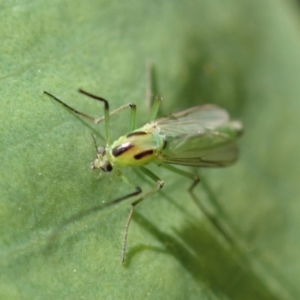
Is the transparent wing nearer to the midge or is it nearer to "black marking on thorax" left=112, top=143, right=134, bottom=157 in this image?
the midge

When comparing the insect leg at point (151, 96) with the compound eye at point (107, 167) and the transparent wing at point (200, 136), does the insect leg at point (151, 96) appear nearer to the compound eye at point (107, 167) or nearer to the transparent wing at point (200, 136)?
the transparent wing at point (200, 136)

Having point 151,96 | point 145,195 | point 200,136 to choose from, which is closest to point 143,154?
point 145,195

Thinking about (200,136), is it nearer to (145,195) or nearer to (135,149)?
(135,149)

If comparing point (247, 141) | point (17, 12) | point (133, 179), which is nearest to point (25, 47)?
point (17, 12)

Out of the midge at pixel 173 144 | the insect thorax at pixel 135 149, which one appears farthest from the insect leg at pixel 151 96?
the insect thorax at pixel 135 149

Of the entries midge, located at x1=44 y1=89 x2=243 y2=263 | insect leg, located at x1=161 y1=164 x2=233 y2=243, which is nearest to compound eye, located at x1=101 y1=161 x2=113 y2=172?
midge, located at x1=44 y1=89 x2=243 y2=263

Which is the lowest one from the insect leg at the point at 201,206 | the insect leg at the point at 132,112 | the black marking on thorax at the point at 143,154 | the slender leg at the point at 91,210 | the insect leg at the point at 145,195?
the insect leg at the point at 201,206

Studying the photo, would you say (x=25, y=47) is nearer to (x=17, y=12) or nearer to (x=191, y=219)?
(x=17, y=12)

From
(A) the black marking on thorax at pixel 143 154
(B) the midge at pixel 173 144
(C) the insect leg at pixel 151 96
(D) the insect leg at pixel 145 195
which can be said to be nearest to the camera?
(D) the insect leg at pixel 145 195
